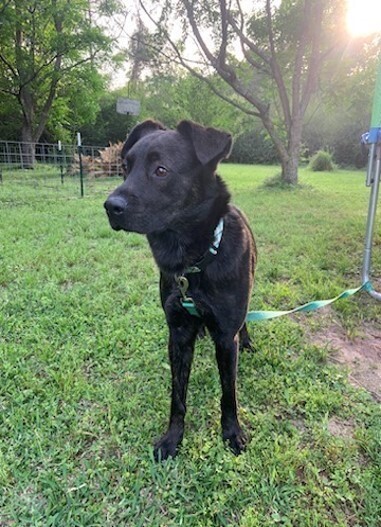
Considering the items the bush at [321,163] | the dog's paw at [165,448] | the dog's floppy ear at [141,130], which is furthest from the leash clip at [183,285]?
the bush at [321,163]

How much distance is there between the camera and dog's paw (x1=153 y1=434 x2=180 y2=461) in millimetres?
1548

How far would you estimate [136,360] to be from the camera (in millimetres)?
2205

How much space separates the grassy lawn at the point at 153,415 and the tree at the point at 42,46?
15.6 meters

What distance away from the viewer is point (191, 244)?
61.4 inches

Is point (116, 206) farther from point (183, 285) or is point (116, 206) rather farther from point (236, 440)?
point (236, 440)

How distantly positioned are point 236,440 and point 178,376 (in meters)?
0.39

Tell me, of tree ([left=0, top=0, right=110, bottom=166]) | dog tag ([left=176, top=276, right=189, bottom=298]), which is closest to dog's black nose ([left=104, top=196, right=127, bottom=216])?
dog tag ([left=176, top=276, right=189, bottom=298])

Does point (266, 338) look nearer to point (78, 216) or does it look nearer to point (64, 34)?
point (78, 216)

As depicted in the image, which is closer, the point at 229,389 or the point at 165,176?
the point at 165,176

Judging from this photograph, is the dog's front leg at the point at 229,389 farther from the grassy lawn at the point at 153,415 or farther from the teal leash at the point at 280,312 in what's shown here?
the teal leash at the point at 280,312

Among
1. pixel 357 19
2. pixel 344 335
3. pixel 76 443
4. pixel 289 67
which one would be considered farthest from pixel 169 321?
pixel 289 67

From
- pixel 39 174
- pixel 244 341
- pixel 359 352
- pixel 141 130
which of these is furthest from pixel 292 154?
pixel 141 130

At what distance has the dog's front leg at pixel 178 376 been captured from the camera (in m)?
1.61

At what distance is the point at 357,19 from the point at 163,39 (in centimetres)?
558
